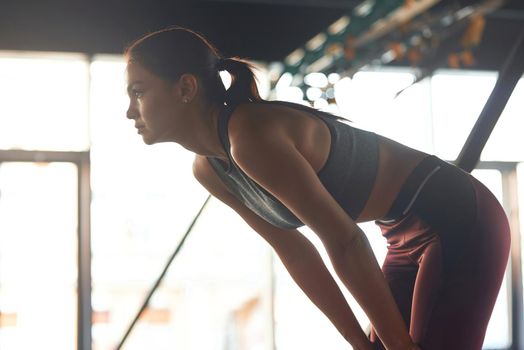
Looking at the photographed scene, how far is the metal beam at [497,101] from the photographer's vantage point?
118cm

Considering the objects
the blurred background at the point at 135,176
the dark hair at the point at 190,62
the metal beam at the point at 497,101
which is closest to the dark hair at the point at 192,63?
the dark hair at the point at 190,62

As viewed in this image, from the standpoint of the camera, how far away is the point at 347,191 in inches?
50.9

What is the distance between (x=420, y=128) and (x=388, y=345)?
629 cm

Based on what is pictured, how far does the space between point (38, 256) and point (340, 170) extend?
5.47 metres

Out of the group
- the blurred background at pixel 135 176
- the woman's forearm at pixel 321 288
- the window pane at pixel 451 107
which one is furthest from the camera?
the window pane at pixel 451 107

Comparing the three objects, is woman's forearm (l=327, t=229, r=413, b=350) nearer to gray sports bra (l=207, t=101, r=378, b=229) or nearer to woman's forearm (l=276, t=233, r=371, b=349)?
gray sports bra (l=207, t=101, r=378, b=229)

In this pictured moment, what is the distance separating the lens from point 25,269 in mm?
6379

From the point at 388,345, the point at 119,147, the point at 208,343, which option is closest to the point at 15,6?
the point at 119,147

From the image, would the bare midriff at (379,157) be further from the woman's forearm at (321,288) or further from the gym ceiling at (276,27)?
the gym ceiling at (276,27)

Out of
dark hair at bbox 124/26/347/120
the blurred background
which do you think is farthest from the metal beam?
the blurred background

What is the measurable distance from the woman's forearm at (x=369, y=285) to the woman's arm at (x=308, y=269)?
0.26 meters

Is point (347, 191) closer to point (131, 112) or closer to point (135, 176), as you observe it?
point (131, 112)

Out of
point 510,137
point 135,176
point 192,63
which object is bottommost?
point 192,63

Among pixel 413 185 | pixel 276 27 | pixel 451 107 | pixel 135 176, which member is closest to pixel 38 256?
pixel 135 176
